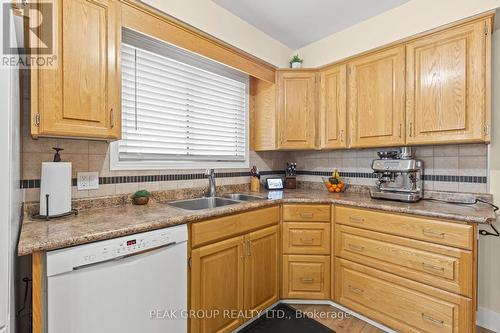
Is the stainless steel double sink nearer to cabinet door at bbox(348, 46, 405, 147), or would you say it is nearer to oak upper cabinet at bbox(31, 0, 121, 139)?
oak upper cabinet at bbox(31, 0, 121, 139)

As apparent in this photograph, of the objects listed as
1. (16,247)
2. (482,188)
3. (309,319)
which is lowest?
(309,319)

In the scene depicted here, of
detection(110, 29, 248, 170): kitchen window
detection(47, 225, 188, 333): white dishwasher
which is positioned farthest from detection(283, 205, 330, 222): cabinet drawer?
detection(47, 225, 188, 333): white dishwasher

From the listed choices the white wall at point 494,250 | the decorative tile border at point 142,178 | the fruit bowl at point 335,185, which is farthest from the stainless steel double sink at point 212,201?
the white wall at point 494,250

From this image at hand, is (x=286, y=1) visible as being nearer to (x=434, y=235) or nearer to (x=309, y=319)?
(x=434, y=235)

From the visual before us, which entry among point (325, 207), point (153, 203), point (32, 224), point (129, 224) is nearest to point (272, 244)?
point (325, 207)

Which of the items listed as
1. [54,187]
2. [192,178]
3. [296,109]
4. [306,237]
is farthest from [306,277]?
[54,187]

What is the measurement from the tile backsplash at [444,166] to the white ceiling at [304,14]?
1.24 metres

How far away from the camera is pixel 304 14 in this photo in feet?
7.09

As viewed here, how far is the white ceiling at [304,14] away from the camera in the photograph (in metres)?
2.00

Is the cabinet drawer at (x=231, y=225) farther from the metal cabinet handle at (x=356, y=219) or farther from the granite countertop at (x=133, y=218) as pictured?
the metal cabinet handle at (x=356, y=219)

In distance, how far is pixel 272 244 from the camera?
2047 millimetres

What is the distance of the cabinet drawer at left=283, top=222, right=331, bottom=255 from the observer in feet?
6.98

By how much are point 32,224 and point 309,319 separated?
1.93 metres

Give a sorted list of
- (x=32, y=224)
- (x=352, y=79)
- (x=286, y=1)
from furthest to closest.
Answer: (x=352, y=79) → (x=286, y=1) → (x=32, y=224)
